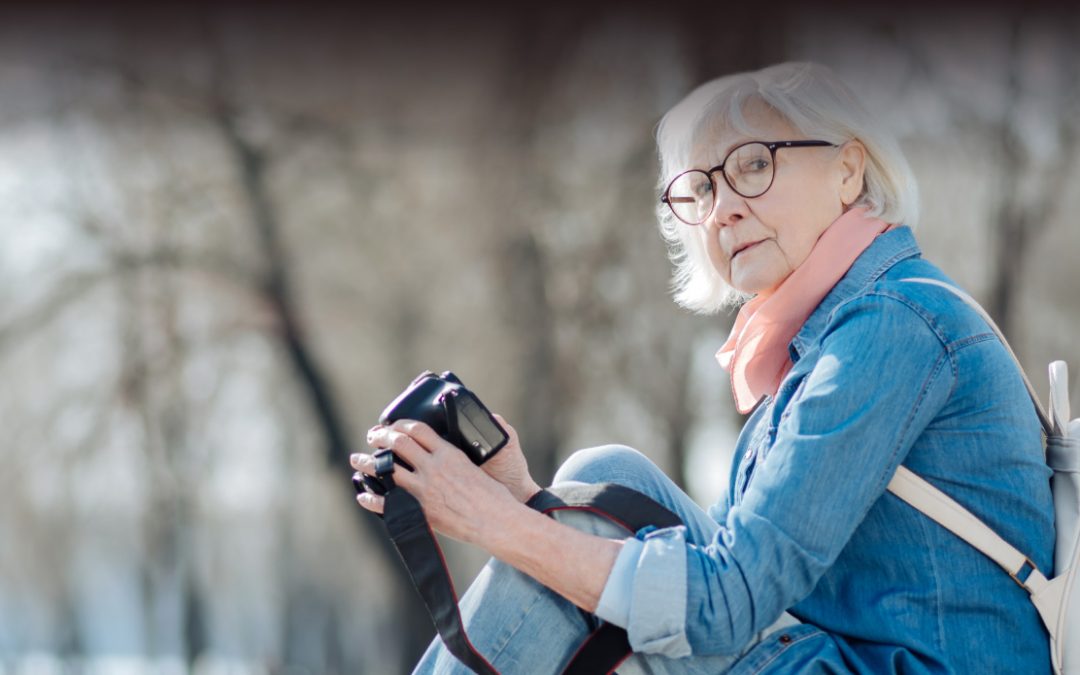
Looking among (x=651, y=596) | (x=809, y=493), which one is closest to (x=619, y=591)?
(x=651, y=596)

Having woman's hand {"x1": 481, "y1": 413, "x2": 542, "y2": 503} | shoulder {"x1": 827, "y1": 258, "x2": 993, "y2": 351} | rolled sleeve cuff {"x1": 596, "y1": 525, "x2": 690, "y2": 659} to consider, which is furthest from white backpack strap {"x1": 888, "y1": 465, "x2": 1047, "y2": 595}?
woman's hand {"x1": 481, "y1": 413, "x2": 542, "y2": 503}

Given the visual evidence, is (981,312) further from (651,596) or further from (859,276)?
(651,596)

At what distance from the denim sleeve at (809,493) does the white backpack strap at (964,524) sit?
48mm

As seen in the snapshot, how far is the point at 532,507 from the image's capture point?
1.62 metres

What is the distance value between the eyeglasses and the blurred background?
4629 mm

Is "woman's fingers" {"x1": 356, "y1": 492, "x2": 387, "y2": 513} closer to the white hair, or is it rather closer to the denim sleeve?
the denim sleeve

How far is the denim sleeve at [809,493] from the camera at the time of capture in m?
1.41

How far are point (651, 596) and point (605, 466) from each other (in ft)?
0.93

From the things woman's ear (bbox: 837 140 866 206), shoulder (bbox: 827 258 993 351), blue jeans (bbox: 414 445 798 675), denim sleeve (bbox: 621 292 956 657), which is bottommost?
blue jeans (bbox: 414 445 798 675)

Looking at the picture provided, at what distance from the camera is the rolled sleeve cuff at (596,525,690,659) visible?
143 cm

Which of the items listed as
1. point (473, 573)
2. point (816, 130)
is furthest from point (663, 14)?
point (816, 130)

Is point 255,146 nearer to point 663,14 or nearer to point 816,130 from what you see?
point 663,14

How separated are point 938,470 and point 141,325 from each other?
6053 mm

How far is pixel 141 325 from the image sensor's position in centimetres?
679
